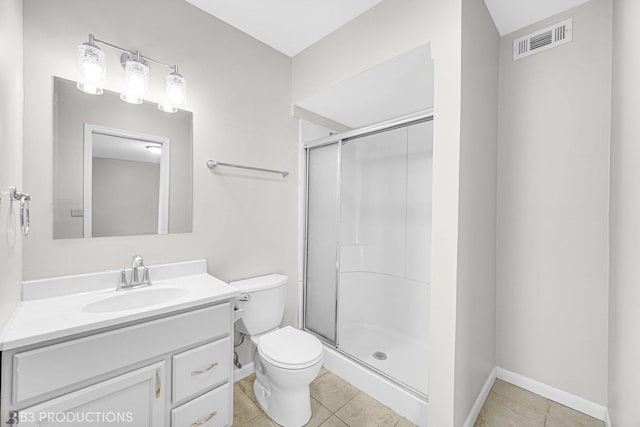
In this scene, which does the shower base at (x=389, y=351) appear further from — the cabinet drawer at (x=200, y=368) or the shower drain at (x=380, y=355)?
the cabinet drawer at (x=200, y=368)

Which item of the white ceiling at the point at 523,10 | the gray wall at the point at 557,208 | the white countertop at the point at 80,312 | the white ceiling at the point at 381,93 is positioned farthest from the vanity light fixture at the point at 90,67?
the gray wall at the point at 557,208

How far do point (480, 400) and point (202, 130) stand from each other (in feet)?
8.20

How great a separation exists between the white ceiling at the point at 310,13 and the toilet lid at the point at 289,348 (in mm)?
2124

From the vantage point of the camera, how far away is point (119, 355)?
1.07 meters

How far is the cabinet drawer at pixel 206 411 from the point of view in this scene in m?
1.25

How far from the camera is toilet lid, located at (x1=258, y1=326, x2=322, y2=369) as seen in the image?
4.92 ft

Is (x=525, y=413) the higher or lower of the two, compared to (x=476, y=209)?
lower

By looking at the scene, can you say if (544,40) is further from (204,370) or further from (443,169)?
(204,370)

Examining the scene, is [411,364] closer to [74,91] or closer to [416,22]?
[416,22]

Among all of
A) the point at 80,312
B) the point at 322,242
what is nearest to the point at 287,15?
the point at 322,242

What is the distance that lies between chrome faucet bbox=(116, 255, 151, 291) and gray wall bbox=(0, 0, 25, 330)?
36cm

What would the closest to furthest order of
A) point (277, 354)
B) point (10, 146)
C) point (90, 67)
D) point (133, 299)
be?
point (10, 146) → point (90, 67) → point (133, 299) → point (277, 354)

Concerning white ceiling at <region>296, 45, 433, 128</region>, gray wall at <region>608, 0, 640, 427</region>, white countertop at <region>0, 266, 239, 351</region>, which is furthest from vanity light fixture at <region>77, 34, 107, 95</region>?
gray wall at <region>608, 0, 640, 427</region>

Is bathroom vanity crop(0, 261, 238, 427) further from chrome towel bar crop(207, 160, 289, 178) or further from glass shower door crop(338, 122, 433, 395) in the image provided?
glass shower door crop(338, 122, 433, 395)
